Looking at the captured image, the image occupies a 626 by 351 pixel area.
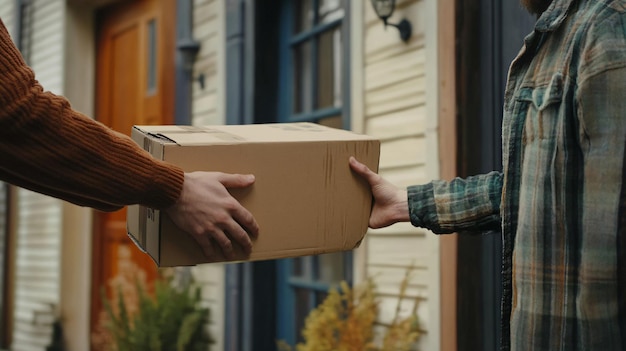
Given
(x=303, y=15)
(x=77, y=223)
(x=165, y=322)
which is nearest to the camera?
(x=303, y=15)

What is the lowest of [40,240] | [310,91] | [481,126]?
[40,240]

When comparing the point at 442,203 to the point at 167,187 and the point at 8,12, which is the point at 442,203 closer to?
the point at 167,187

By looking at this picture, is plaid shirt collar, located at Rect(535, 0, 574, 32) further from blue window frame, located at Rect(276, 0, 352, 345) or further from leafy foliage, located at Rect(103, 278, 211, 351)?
leafy foliage, located at Rect(103, 278, 211, 351)

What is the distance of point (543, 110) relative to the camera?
1.52 metres

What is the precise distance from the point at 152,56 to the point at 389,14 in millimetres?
2842

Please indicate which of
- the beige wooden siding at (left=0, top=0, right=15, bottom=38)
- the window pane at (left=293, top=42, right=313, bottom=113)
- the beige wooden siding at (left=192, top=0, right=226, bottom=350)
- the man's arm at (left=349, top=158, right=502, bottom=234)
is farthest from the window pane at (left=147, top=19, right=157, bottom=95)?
the man's arm at (left=349, top=158, right=502, bottom=234)

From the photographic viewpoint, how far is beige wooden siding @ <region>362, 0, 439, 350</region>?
3.09 meters

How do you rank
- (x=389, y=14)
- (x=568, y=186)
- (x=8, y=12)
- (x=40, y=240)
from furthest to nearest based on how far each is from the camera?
(x=8, y=12), (x=40, y=240), (x=389, y=14), (x=568, y=186)

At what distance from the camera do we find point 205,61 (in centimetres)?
494

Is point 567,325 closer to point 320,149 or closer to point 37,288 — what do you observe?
point 320,149

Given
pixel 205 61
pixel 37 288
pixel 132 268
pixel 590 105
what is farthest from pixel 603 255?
pixel 37 288

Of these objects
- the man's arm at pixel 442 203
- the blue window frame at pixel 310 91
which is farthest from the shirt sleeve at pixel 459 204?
the blue window frame at pixel 310 91

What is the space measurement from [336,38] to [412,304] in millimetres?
1432

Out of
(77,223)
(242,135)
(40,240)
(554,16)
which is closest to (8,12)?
(40,240)
